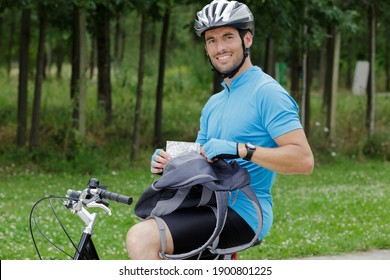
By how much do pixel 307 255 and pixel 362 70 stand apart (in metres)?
17.0

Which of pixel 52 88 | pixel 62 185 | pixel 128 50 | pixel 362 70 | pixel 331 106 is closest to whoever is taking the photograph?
pixel 62 185

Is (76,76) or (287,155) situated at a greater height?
(287,155)

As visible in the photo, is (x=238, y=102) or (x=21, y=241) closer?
(x=238, y=102)

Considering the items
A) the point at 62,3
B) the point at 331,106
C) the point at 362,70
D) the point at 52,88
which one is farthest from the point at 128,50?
the point at 62,3

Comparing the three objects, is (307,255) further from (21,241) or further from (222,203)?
(222,203)

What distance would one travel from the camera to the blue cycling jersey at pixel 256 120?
3738mm

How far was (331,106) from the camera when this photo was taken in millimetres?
22031

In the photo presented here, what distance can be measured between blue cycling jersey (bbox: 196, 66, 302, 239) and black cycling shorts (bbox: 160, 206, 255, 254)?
47 millimetres

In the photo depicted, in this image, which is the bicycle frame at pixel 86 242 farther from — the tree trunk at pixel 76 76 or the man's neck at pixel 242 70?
the tree trunk at pixel 76 76

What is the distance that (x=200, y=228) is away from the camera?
145 inches

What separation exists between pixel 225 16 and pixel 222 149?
643 mm

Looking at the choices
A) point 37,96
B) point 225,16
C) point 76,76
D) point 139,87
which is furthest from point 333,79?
point 225,16

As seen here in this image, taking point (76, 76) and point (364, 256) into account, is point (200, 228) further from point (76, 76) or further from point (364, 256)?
point (76, 76)
